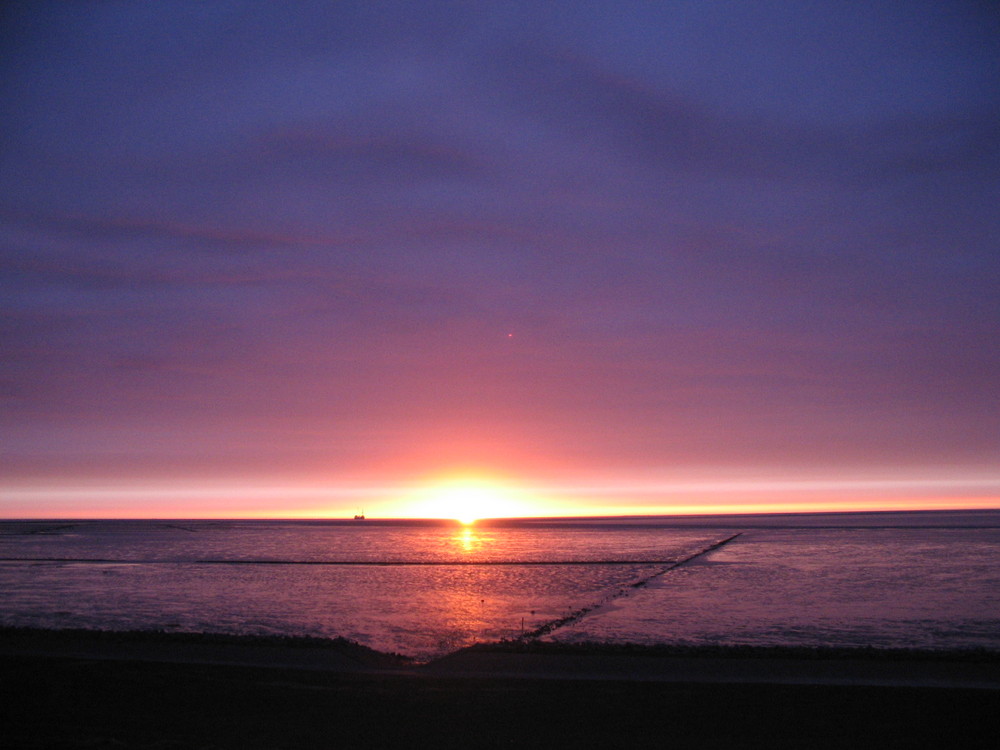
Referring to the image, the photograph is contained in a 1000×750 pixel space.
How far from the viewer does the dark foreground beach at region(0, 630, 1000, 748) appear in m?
8.07

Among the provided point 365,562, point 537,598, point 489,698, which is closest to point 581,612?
point 537,598

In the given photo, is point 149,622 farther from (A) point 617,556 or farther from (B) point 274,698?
(A) point 617,556

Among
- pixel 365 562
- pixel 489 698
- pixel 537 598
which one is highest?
pixel 489 698

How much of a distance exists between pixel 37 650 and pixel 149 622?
382cm

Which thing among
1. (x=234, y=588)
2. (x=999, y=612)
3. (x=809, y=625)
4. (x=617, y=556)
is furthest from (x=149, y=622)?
(x=617, y=556)

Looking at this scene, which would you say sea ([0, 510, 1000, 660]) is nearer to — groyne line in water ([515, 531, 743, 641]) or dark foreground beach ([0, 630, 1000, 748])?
groyne line in water ([515, 531, 743, 641])

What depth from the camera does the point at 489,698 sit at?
378 inches

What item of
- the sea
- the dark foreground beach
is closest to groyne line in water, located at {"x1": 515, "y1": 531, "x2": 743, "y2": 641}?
the sea

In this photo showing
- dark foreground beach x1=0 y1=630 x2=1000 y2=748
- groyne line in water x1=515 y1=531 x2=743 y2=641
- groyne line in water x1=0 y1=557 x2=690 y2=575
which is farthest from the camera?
groyne line in water x1=0 y1=557 x2=690 y2=575

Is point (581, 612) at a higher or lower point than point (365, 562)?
higher

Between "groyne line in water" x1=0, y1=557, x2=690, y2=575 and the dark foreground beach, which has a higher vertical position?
the dark foreground beach

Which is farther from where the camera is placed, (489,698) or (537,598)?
(537,598)

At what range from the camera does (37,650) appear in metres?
12.6

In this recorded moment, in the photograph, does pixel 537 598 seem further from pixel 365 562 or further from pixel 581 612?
pixel 365 562
